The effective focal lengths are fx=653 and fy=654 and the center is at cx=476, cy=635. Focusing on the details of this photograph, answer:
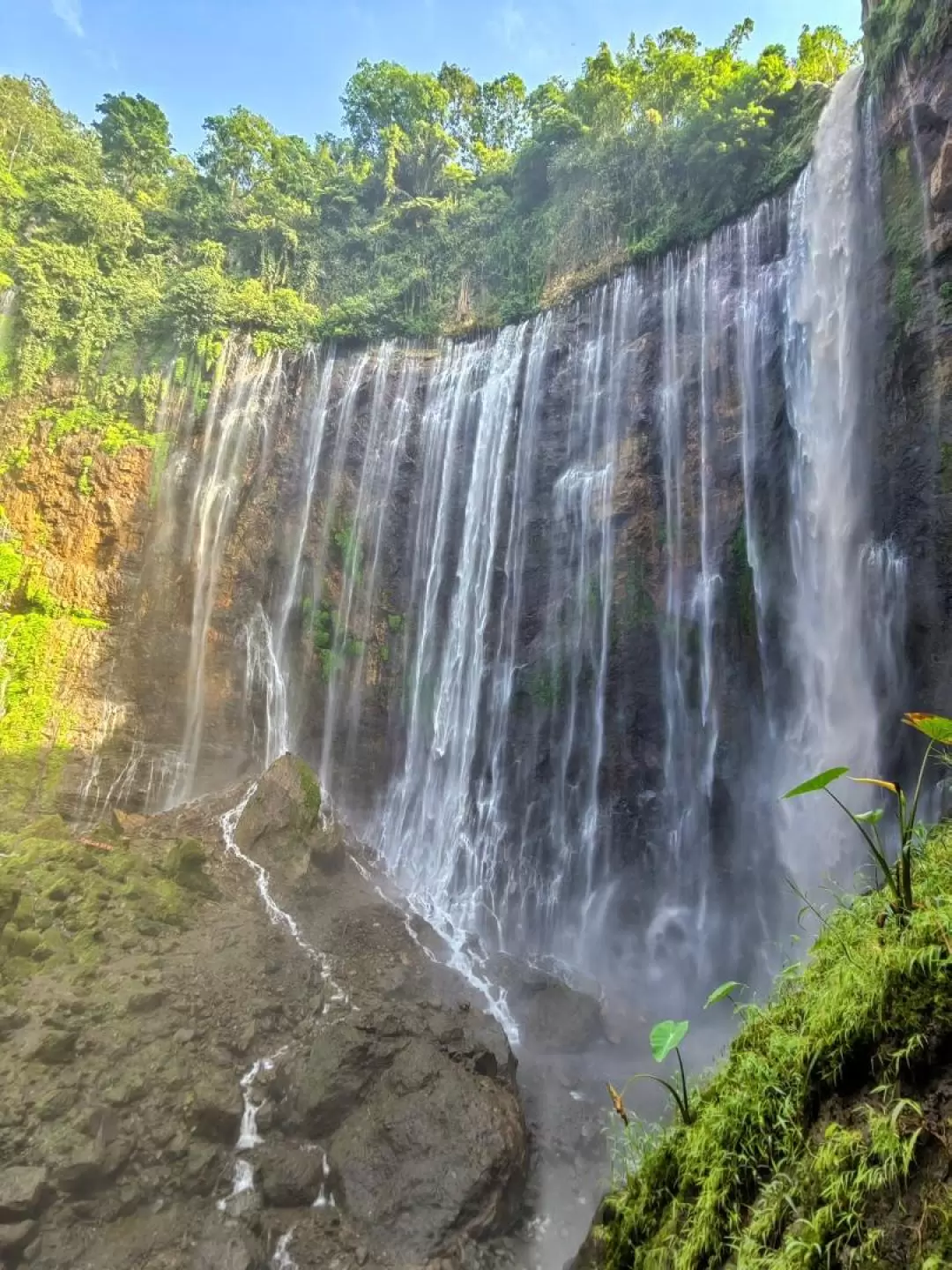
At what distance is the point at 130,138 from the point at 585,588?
24.2m

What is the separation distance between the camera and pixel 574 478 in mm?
15789

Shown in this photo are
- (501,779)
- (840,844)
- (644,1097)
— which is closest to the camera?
(644,1097)

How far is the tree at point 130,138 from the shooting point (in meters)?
23.7

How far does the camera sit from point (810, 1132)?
2041 millimetres

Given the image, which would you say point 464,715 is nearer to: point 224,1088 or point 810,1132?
point 224,1088

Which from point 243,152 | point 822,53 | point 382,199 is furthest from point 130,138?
point 822,53

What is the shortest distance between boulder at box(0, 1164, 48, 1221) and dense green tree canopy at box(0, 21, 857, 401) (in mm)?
17964

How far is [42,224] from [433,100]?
1510 centimetres

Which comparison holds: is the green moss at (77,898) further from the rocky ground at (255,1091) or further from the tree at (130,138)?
the tree at (130,138)

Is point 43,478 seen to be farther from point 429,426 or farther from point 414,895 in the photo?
point 414,895

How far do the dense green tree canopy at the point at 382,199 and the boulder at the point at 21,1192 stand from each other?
1796 centimetres

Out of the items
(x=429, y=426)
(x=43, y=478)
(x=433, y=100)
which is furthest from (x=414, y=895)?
(x=433, y=100)

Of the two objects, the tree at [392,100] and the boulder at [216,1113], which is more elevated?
the tree at [392,100]

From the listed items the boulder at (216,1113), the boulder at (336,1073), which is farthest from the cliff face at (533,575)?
the boulder at (216,1113)
